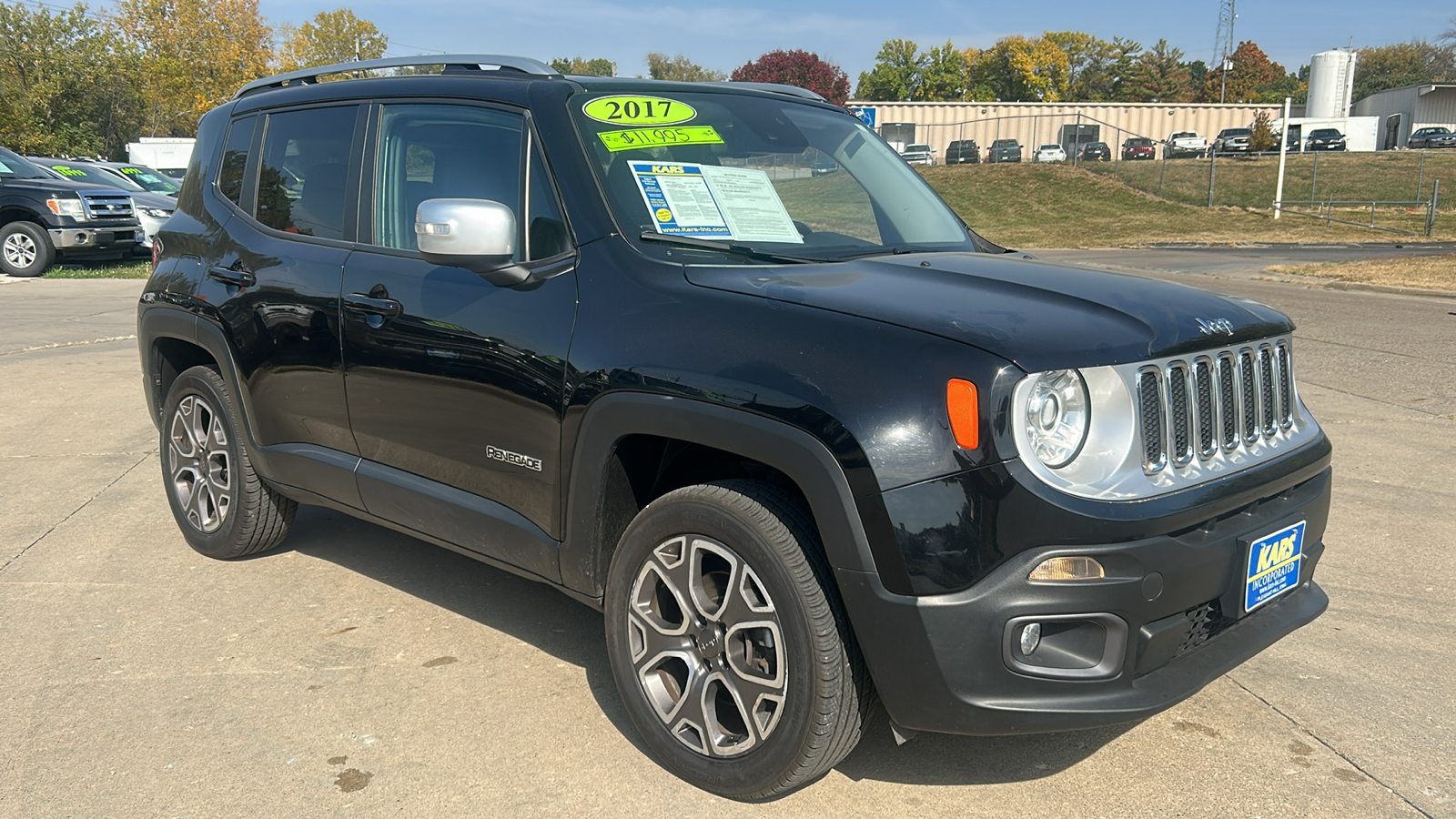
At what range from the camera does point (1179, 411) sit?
2764 millimetres

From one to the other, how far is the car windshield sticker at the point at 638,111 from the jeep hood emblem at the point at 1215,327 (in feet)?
5.55

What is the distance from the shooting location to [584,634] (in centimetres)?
405

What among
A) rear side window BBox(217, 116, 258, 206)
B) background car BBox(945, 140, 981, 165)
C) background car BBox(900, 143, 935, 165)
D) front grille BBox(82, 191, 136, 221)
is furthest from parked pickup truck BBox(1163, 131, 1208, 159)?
rear side window BBox(217, 116, 258, 206)

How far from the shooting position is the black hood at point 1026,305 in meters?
2.61

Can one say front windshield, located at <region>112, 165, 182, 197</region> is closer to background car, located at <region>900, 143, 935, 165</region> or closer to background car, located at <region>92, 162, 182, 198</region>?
background car, located at <region>92, 162, 182, 198</region>

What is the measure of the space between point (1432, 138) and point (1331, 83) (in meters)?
19.1

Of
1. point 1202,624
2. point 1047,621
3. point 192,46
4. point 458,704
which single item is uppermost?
point 192,46

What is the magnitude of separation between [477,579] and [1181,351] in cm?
290

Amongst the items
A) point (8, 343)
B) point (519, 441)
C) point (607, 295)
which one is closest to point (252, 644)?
point (519, 441)

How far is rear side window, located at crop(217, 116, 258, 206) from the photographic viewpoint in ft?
15.2

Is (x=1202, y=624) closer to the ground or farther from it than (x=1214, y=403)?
closer to the ground

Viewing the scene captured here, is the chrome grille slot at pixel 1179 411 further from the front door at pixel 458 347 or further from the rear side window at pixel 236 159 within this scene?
the rear side window at pixel 236 159

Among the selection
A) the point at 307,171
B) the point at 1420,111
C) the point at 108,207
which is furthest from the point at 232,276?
the point at 1420,111

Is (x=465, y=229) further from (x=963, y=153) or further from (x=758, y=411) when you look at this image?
(x=963, y=153)
